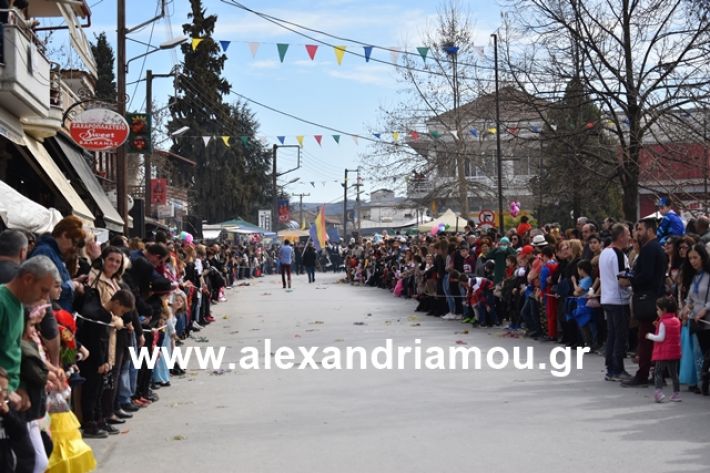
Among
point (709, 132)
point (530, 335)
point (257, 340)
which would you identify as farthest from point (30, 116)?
point (709, 132)

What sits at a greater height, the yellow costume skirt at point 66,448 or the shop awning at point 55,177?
the shop awning at point 55,177

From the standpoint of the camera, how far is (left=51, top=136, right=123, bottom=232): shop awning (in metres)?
25.6

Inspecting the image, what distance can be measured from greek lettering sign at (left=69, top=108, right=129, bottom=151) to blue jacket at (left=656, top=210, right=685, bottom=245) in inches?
472

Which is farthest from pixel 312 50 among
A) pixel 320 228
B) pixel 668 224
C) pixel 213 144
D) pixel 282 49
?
pixel 213 144

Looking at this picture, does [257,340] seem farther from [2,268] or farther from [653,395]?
[2,268]

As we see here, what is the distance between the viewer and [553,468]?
7.86 meters

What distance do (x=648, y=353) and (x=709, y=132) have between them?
23.5 ft

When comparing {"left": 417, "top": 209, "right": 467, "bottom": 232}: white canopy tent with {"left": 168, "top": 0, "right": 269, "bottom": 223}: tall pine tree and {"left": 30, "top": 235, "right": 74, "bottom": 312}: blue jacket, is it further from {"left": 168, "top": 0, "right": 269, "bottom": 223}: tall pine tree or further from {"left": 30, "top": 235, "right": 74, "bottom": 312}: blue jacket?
{"left": 30, "top": 235, "right": 74, "bottom": 312}: blue jacket

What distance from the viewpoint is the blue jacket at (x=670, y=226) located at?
16.3 m

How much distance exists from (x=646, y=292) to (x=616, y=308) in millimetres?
745

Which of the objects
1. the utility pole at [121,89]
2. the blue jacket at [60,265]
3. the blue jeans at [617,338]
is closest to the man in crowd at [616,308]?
the blue jeans at [617,338]

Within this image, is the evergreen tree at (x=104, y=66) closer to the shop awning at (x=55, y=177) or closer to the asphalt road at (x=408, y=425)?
the shop awning at (x=55, y=177)

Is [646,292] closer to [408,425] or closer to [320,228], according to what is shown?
[408,425]

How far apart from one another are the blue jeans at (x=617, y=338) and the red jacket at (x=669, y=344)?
1.20m
